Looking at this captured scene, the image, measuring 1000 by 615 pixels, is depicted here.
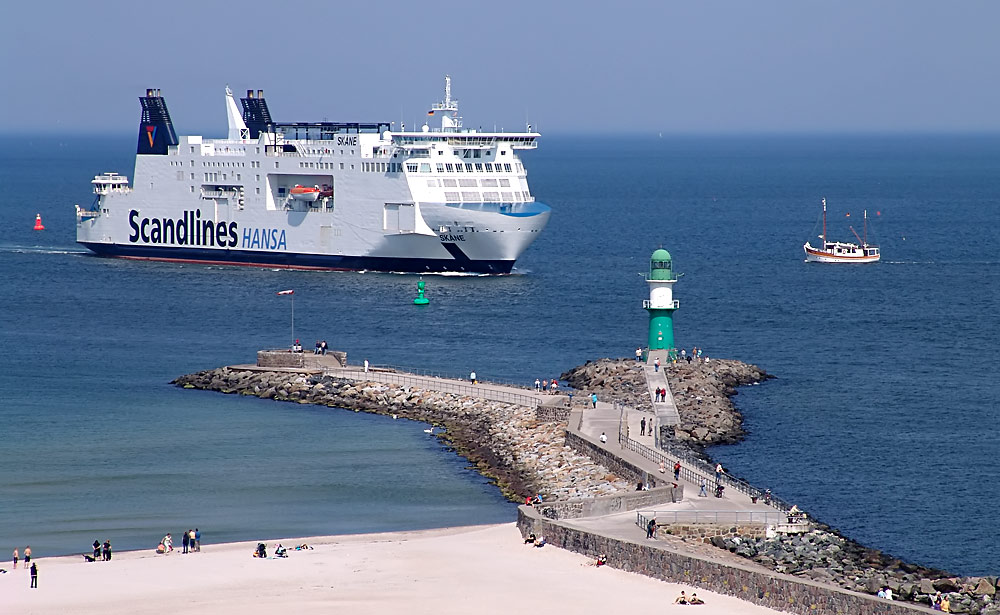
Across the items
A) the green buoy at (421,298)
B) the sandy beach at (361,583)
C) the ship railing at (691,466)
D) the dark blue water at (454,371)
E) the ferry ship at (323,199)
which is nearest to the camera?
the sandy beach at (361,583)

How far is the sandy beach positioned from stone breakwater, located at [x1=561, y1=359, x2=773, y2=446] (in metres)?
12.2

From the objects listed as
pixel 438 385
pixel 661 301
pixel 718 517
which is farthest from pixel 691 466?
pixel 438 385

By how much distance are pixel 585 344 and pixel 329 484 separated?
2197cm

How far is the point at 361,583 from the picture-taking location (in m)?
29.1

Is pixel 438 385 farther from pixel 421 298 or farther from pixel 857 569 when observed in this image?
pixel 857 569

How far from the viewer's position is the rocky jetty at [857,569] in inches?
1065

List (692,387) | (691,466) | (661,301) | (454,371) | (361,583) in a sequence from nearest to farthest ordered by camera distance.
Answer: (361,583) < (691,466) < (692,387) < (661,301) < (454,371)

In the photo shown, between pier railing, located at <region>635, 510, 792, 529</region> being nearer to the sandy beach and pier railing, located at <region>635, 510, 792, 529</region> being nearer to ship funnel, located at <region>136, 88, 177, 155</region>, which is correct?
the sandy beach

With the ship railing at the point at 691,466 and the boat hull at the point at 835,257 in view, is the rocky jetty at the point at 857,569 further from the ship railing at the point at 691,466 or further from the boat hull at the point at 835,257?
the boat hull at the point at 835,257

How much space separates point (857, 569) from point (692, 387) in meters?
19.7

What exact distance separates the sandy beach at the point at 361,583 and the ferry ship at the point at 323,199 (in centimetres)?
4647

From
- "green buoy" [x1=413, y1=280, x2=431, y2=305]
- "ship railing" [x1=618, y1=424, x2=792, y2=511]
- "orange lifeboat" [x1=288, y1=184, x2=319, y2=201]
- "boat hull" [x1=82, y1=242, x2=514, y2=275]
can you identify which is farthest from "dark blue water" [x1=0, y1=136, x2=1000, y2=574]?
"orange lifeboat" [x1=288, y1=184, x2=319, y2=201]

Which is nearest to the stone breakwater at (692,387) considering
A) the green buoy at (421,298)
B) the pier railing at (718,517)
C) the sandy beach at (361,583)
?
the pier railing at (718,517)

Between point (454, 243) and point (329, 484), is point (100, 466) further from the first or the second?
point (454, 243)
